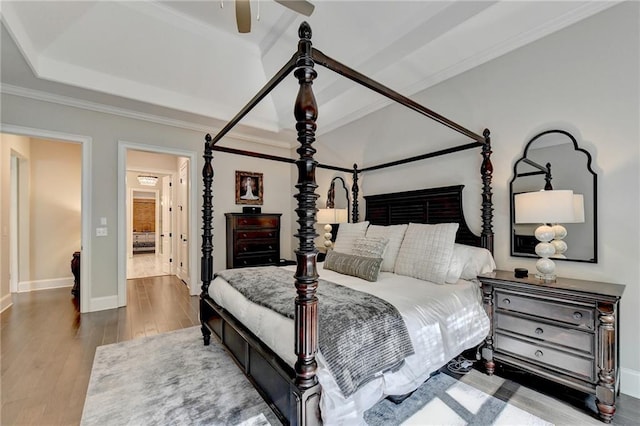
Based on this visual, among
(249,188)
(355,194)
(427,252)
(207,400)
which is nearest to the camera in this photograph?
(207,400)

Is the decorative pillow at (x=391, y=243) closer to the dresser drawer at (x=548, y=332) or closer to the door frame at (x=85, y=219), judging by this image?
the dresser drawer at (x=548, y=332)

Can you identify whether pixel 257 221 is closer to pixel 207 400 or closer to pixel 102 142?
pixel 102 142

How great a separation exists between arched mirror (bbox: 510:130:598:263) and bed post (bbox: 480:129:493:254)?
180mm

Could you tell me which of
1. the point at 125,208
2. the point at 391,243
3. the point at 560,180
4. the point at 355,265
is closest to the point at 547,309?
the point at 560,180

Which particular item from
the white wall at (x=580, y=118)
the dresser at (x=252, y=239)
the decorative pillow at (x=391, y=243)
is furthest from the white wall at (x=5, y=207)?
the white wall at (x=580, y=118)

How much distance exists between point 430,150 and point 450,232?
4.14 ft

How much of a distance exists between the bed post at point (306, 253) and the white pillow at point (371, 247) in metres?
1.54

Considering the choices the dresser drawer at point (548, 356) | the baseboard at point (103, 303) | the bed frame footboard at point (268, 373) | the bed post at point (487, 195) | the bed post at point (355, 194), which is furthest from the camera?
the bed post at point (355, 194)

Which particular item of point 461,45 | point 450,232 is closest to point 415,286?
point 450,232

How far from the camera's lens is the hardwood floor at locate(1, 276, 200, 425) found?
6.19 feet

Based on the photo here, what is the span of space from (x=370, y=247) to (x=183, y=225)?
4.20 m

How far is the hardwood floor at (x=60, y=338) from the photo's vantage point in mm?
1887

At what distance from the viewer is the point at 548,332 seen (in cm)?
202

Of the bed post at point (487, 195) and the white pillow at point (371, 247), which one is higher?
the bed post at point (487, 195)
